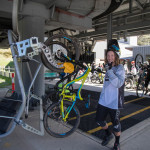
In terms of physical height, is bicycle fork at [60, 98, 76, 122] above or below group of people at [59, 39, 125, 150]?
below

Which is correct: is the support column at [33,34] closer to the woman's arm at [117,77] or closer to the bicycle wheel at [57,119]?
the bicycle wheel at [57,119]

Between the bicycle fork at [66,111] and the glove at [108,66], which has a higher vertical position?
the glove at [108,66]

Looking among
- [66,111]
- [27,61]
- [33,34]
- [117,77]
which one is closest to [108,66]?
[117,77]

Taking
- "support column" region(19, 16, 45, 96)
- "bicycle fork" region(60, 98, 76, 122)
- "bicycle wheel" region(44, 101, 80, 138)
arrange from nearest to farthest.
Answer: "bicycle wheel" region(44, 101, 80, 138) < "bicycle fork" region(60, 98, 76, 122) < "support column" region(19, 16, 45, 96)

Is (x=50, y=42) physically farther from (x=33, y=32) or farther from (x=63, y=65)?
(x=33, y=32)

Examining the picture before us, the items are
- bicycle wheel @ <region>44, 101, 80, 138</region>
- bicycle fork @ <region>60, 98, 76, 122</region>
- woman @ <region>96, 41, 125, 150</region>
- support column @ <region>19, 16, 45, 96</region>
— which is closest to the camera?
woman @ <region>96, 41, 125, 150</region>

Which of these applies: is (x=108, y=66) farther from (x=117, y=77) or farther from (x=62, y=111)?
(x=62, y=111)

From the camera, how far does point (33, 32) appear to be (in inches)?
209

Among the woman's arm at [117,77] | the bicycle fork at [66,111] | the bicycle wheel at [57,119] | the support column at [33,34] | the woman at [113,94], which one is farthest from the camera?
the support column at [33,34]

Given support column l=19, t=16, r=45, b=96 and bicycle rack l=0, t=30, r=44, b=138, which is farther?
support column l=19, t=16, r=45, b=96

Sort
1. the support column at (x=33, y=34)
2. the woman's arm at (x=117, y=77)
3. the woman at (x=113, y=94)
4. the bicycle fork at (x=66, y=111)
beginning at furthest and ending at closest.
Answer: the support column at (x=33, y=34)
the bicycle fork at (x=66, y=111)
the woman at (x=113, y=94)
the woman's arm at (x=117, y=77)

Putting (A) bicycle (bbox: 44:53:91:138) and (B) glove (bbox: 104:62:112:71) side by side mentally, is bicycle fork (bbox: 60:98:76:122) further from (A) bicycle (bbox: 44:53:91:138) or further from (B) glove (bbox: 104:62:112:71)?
(B) glove (bbox: 104:62:112:71)

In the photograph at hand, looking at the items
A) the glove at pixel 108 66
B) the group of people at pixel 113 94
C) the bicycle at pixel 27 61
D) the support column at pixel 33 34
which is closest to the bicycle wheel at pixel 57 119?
the bicycle at pixel 27 61

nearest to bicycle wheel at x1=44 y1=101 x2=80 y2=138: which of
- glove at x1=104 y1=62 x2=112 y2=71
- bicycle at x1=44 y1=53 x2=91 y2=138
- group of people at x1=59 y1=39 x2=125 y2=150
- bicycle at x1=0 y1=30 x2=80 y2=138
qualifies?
bicycle at x1=44 y1=53 x2=91 y2=138
